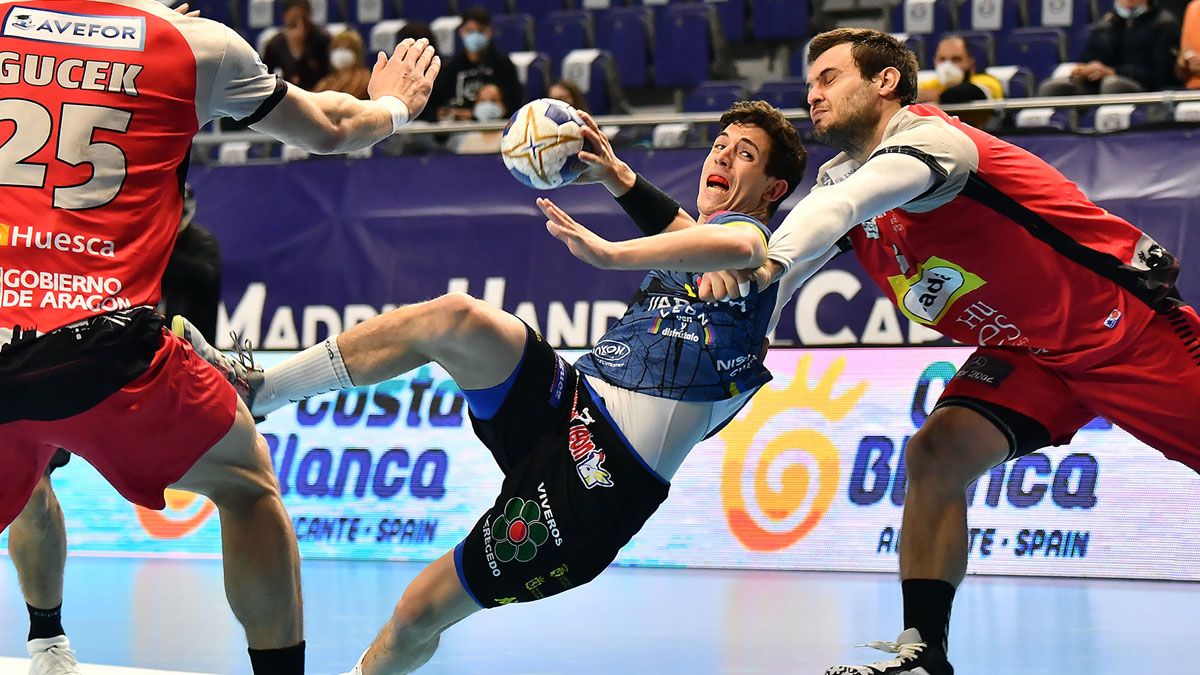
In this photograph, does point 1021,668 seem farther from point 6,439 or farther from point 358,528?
point 358,528

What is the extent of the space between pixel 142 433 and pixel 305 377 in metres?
0.80

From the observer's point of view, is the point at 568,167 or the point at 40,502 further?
the point at 40,502

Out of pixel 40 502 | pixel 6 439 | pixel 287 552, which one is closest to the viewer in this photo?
pixel 6 439

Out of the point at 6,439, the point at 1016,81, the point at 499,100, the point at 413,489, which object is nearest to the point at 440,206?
the point at 499,100

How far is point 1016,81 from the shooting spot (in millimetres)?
10414

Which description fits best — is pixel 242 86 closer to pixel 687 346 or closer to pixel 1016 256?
pixel 687 346

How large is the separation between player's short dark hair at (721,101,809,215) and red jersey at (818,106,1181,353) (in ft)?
0.49

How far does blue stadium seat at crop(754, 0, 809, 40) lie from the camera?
1230 centimetres

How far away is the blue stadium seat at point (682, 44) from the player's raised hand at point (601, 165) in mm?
8139

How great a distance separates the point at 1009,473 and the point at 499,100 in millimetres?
4828

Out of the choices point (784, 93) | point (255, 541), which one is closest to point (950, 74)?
point (784, 93)

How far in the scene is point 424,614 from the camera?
4293mm

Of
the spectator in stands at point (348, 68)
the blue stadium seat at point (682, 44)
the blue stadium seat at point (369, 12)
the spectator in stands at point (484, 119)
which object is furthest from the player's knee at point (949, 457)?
the blue stadium seat at point (369, 12)

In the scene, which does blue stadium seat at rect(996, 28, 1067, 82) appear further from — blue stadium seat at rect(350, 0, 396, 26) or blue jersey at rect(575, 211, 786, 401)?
blue jersey at rect(575, 211, 786, 401)
